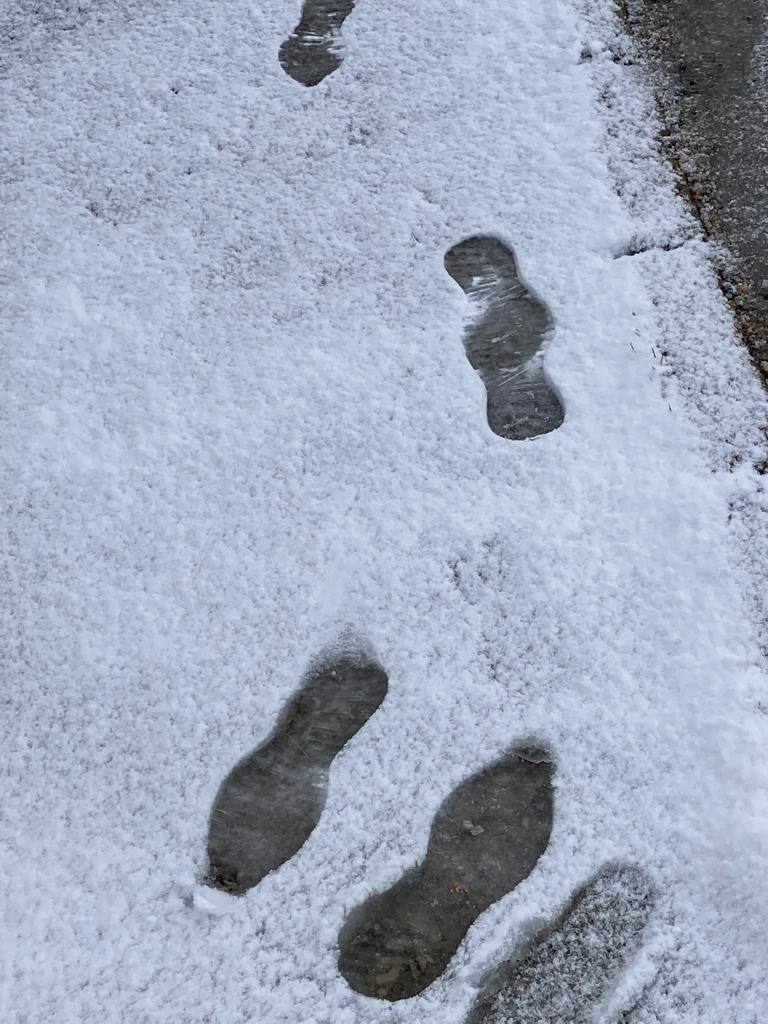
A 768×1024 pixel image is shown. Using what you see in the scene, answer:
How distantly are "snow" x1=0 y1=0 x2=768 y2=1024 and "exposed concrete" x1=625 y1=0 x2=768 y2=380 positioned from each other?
11cm

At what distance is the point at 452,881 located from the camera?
213 cm

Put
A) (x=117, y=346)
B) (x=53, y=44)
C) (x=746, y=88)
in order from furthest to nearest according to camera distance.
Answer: (x=53, y=44) < (x=746, y=88) < (x=117, y=346)

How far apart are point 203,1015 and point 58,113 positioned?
2.81 meters

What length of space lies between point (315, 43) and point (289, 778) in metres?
2.52

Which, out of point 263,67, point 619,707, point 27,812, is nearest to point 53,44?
point 263,67

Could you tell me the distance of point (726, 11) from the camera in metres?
3.23

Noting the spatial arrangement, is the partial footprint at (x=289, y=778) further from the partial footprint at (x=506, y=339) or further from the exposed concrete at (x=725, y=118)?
the exposed concrete at (x=725, y=118)

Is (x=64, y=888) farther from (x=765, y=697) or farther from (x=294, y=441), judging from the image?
(x=765, y=697)

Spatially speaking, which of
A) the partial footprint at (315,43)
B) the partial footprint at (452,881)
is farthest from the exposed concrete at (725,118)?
the partial footprint at (452,881)

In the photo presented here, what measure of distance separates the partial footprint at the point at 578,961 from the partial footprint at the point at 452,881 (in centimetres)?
13

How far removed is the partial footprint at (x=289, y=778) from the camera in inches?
86.0

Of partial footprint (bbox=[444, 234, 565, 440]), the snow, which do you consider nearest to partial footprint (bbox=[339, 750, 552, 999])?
the snow

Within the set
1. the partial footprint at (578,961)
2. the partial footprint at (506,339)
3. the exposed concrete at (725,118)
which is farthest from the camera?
the exposed concrete at (725,118)

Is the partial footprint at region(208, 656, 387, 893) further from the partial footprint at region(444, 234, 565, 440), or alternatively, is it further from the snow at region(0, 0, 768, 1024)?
the partial footprint at region(444, 234, 565, 440)
